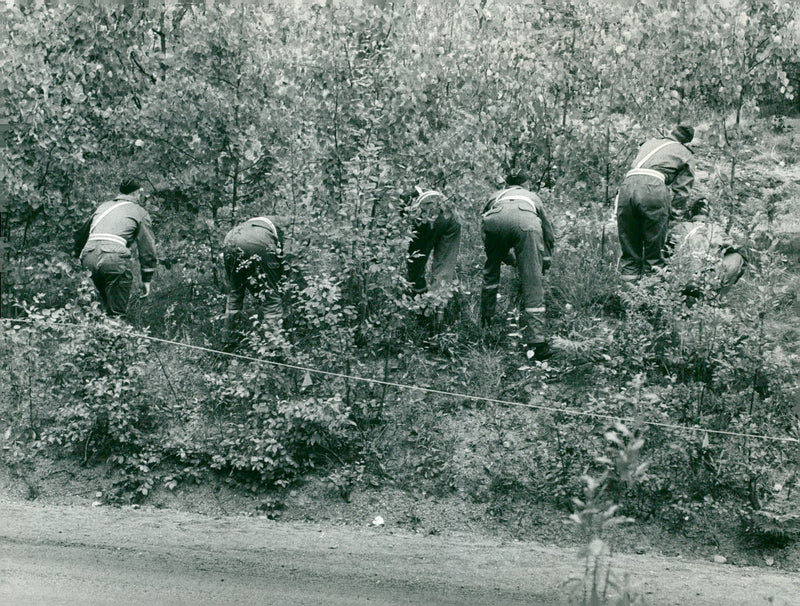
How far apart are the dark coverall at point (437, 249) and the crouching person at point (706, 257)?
2.26 m

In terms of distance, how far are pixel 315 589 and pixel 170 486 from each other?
2669mm

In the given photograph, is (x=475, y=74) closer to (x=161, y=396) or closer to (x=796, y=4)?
(x=796, y=4)

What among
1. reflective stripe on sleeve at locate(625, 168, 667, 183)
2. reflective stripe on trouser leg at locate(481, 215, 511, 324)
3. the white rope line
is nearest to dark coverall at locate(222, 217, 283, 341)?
the white rope line

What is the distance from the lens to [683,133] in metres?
11.2

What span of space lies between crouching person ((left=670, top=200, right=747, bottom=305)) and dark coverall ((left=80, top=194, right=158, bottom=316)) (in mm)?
5446

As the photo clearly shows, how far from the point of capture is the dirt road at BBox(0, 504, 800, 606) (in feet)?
24.2

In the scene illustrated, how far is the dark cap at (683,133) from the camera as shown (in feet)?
36.7

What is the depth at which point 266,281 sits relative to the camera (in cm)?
1028

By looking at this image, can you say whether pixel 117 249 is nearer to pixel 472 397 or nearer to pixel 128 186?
pixel 128 186

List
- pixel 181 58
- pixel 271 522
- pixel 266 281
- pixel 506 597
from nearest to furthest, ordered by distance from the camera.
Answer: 1. pixel 506 597
2. pixel 271 522
3. pixel 266 281
4. pixel 181 58

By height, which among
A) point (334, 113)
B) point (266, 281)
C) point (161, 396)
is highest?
point (334, 113)

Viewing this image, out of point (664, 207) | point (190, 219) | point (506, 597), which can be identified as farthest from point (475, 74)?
point (506, 597)

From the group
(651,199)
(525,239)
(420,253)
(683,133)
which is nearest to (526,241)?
(525,239)

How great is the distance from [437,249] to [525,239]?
1.09 m
